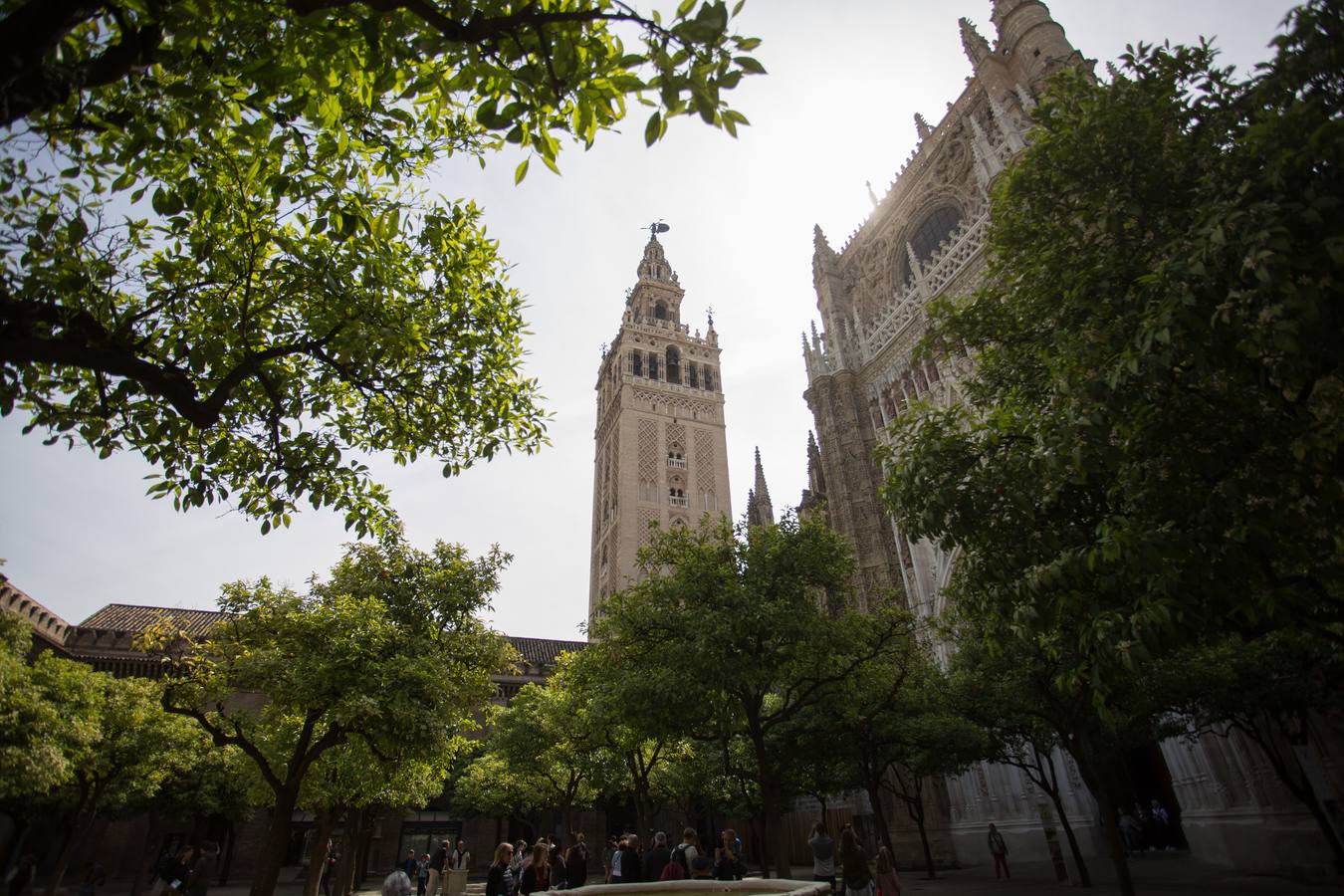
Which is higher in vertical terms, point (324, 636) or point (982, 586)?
point (324, 636)

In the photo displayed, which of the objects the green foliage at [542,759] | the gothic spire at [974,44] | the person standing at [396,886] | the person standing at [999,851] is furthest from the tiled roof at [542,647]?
the gothic spire at [974,44]

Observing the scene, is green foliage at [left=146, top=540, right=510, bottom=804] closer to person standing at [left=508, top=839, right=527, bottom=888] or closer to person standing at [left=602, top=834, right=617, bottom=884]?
person standing at [left=508, top=839, right=527, bottom=888]

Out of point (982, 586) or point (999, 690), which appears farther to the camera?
point (999, 690)

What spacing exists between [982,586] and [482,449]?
5394 mm

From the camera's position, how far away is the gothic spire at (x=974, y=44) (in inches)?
891

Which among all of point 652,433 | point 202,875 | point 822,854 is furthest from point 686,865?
point 652,433

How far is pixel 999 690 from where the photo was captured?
518 inches

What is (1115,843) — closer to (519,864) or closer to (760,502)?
(519,864)

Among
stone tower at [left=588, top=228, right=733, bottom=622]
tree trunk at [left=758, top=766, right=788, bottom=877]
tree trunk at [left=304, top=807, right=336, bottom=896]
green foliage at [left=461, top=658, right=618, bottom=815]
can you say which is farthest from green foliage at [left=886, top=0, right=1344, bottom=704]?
stone tower at [left=588, top=228, right=733, bottom=622]

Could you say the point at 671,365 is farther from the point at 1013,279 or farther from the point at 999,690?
the point at 1013,279

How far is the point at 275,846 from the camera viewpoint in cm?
1152

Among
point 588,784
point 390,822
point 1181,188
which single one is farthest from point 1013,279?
point 390,822

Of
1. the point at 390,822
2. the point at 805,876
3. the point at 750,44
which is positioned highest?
the point at 750,44

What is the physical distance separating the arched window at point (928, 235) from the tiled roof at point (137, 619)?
A: 3376 cm
